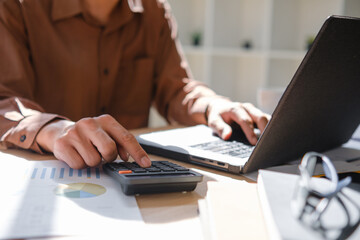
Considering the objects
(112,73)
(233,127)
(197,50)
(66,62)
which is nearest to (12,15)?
(66,62)

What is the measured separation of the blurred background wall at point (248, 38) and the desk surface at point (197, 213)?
2313 mm

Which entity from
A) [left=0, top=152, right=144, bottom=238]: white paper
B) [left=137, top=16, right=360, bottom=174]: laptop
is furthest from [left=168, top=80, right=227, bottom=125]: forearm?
[left=0, top=152, right=144, bottom=238]: white paper

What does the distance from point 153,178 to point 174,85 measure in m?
0.87

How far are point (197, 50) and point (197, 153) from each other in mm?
2443

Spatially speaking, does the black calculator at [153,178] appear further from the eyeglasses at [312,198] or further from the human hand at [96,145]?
the eyeglasses at [312,198]

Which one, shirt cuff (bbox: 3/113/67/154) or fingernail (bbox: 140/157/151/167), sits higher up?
fingernail (bbox: 140/157/151/167)

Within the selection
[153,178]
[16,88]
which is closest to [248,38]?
[16,88]

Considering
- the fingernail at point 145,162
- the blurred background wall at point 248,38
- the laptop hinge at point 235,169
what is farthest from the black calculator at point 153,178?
the blurred background wall at point 248,38

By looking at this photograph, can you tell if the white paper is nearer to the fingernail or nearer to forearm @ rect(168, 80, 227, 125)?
the fingernail

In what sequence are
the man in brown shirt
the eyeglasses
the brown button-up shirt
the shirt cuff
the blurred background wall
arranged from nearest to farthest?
the eyeglasses
the shirt cuff
the man in brown shirt
the brown button-up shirt
the blurred background wall

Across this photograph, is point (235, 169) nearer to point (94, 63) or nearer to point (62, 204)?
point (62, 204)

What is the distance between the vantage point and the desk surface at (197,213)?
15.1 inches

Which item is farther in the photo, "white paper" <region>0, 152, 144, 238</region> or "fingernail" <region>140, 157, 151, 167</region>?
"fingernail" <region>140, 157, 151, 167</region>

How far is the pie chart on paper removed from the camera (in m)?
0.49
